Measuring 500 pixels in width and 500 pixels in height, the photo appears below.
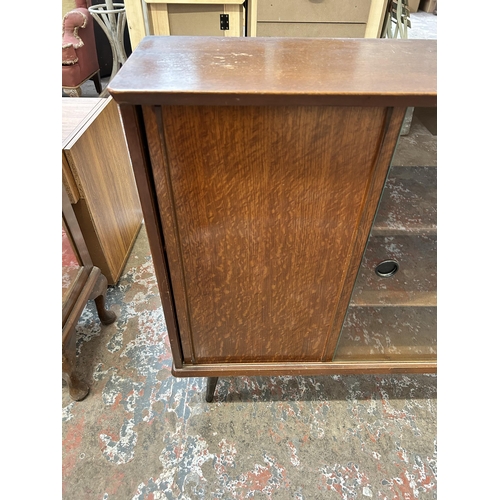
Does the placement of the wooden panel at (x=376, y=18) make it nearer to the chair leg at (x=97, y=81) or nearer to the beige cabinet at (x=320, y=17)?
the beige cabinet at (x=320, y=17)

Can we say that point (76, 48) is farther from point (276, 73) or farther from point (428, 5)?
point (276, 73)

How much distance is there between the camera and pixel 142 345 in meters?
1.35

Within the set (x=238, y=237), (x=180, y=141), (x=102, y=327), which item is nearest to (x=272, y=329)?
(x=238, y=237)

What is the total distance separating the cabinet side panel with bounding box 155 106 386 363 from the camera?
0.61m

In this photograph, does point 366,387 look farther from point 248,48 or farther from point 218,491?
point 248,48

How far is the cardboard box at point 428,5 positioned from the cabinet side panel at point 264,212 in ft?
3.40

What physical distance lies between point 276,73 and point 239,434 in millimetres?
993

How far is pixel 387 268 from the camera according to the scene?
976 mm

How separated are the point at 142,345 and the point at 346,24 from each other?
82.6 inches

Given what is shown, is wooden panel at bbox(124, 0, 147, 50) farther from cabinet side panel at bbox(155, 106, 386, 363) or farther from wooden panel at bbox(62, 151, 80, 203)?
cabinet side panel at bbox(155, 106, 386, 363)

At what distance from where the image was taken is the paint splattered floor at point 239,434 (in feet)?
3.33

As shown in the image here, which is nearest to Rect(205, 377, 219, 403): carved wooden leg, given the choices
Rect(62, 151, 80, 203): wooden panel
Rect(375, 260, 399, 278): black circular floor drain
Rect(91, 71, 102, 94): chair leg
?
Rect(375, 260, 399, 278): black circular floor drain

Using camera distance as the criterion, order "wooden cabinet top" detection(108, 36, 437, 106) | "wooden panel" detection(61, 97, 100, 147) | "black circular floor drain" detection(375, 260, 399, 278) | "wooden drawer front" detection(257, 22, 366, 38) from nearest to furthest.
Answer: "wooden cabinet top" detection(108, 36, 437, 106) → "black circular floor drain" detection(375, 260, 399, 278) → "wooden panel" detection(61, 97, 100, 147) → "wooden drawer front" detection(257, 22, 366, 38)

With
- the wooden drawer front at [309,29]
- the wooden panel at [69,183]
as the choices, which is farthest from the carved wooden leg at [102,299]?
the wooden drawer front at [309,29]
